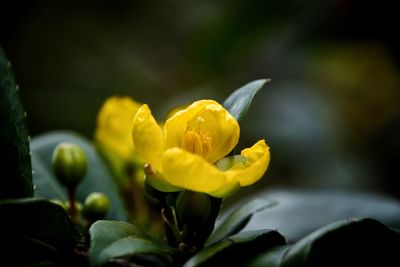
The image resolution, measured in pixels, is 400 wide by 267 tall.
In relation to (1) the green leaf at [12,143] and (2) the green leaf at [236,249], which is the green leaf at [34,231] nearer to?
(1) the green leaf at [12,143]

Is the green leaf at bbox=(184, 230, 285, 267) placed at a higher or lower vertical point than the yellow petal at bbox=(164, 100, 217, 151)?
lower

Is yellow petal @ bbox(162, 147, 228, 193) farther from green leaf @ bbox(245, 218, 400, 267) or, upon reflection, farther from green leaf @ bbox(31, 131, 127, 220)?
green leaf @ bbox(31, 131, 127, 220)

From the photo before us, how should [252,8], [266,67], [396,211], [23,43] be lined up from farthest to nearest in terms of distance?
[23,43] < [266,67] < [252,8] < [396,211]

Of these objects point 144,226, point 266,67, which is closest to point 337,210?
point 144,226

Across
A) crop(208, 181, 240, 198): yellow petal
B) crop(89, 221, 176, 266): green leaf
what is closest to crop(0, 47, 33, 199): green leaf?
crop(89, 221, 176, 266): green leaf

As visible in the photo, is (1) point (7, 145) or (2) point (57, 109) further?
(2) point (57, 109)

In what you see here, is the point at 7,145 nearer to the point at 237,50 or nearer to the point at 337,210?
the point at 337,210

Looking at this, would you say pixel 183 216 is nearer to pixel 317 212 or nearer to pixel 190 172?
pixel 190 172
